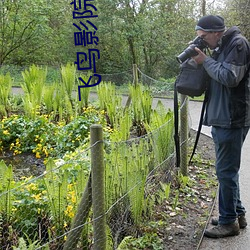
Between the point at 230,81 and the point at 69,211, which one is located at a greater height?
the point at 230,81

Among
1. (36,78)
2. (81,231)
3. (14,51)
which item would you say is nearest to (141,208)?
(81,231)

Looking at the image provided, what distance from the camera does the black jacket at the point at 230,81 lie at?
2707 mm

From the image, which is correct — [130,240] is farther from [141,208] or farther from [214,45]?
[214,45]

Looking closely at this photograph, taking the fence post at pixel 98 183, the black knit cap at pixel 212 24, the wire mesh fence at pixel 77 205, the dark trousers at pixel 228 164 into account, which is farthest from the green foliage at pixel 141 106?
the fence post at pixel 98 183

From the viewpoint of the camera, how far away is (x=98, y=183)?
229cm

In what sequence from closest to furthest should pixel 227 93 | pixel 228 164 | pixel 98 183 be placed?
pixel 98 183, pixel 227 93, pixel 228 164

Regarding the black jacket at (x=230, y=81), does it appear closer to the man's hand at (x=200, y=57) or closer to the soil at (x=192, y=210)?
the man's hand at (x=200, y=57)

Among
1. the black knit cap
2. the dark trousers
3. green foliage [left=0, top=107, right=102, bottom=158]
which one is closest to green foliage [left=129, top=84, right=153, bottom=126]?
green foliage [left=0, top=107, right=102, bottom=158]

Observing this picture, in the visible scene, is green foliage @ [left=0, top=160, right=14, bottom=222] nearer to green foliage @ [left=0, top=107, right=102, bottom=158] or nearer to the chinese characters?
green foliage @ [left=0, top=107, right=102, bottom=158]

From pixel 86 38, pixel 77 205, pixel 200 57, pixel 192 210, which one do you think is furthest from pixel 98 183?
pixel 86 38

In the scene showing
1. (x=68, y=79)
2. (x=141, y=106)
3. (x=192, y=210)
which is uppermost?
(x=68, y=79)

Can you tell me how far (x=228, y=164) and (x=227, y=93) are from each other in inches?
22.0

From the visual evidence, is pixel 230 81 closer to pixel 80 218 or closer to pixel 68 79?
pixel 80 218

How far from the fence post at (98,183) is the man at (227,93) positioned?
3.44ft
